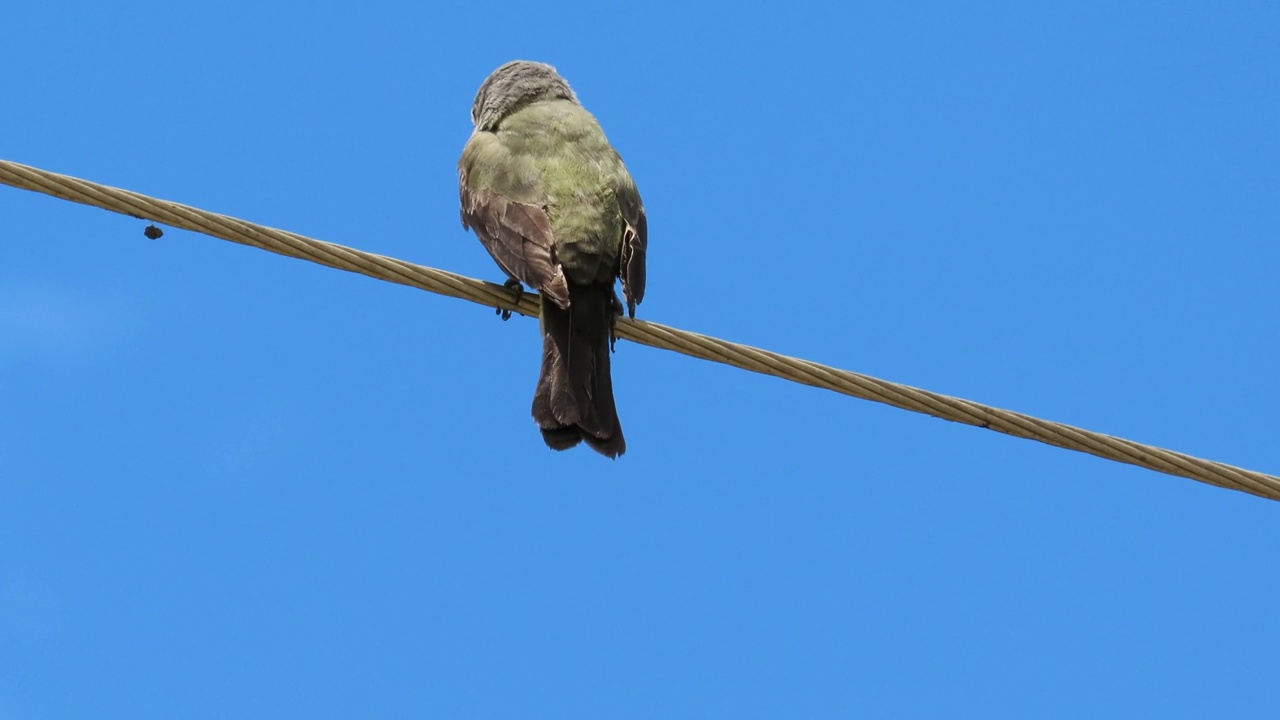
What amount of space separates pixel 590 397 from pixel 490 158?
5.74 ft

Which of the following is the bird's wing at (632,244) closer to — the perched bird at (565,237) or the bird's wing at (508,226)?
the perched bird at (565,237)

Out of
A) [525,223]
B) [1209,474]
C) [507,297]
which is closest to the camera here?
[1209,474]

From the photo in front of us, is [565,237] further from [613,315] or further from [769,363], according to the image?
[769,363]

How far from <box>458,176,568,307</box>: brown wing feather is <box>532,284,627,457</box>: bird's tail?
12 centimetres

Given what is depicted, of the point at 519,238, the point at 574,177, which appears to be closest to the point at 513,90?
the point at 574,177

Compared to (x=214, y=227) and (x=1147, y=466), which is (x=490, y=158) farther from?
(x=1147, y=466)

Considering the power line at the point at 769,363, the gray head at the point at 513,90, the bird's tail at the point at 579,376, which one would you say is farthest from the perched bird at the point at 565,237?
the power line at the point at 769,363

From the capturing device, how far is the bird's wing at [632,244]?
681 centimetres

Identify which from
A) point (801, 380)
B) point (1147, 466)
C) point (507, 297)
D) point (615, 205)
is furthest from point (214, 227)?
point (1147, 466)

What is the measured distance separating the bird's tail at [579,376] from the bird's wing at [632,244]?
10 cm

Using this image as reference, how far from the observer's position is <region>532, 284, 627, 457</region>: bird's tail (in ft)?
21.4

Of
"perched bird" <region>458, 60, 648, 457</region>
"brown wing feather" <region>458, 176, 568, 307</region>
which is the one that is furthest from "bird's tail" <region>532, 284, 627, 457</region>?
"brown wing feather" <region>458, 176, 568, 307</region>

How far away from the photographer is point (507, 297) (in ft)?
20.9

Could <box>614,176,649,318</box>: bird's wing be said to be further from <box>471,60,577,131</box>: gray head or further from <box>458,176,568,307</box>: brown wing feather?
<box>471,60,577,131</box>: gray head
